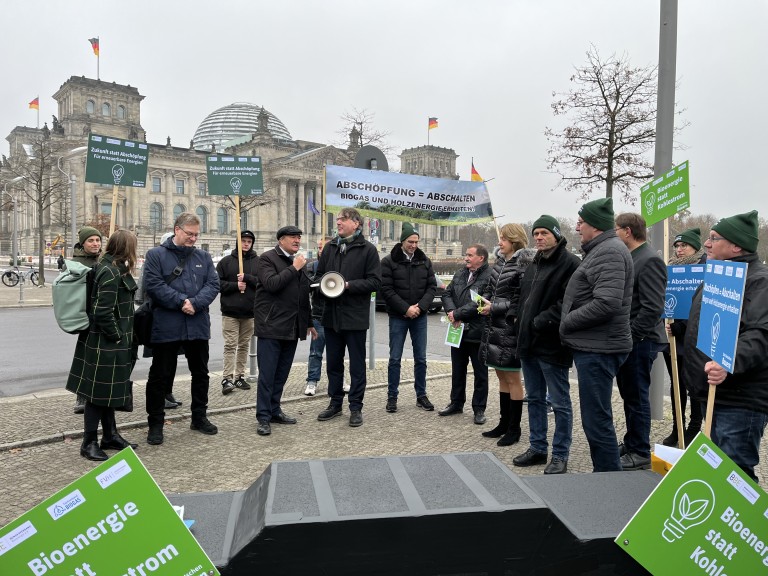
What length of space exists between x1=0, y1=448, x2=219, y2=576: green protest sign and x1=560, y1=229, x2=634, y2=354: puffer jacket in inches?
134

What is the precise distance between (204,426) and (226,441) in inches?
17.1

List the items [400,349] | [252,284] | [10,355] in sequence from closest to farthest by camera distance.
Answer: [400,349], [252,284], [10,355]

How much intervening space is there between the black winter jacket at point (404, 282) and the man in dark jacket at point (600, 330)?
302cm

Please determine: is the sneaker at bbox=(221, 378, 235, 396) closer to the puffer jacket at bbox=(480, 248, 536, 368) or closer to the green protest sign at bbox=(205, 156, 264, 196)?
the green protest sign at bbox=(205, 156, 264, 196)

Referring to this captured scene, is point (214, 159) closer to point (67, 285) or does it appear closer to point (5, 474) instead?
point (67, 285)

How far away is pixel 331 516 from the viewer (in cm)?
251

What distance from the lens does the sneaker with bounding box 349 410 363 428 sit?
6.92m

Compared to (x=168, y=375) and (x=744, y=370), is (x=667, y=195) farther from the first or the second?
(x=168, y=375)

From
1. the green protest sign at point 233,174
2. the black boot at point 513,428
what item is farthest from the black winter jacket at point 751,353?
the green protest sign at point 233,174

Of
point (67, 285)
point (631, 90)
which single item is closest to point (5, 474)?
point (67, 285)

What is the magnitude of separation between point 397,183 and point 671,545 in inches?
266

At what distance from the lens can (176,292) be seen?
6.25m

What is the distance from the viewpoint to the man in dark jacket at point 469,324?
7109 millimetres

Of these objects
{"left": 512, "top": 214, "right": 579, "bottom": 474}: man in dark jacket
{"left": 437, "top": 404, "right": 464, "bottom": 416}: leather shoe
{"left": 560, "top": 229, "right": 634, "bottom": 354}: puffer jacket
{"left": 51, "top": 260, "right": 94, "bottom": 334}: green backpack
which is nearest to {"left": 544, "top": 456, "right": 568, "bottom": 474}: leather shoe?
{"left": 512, "top": 214, "right": 579, "bottom": 474}: man in dark jacket
